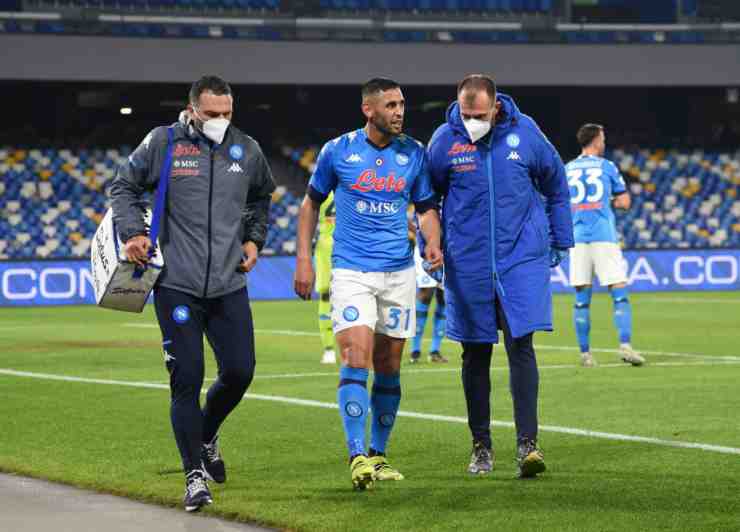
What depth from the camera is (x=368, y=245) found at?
8406 millimetres

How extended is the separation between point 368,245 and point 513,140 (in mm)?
1055

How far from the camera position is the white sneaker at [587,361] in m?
15.9

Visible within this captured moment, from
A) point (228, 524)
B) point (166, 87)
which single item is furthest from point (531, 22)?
point (228, 524)

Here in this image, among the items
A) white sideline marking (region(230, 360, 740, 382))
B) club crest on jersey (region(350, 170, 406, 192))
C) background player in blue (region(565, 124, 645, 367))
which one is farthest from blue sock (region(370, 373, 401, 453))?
background player in blue (region(565, 124, 645, 367))

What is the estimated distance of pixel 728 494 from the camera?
7719mm

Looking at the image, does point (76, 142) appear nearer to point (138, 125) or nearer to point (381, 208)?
point (138, 125)

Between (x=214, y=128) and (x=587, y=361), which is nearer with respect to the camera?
(x=214, y=128)

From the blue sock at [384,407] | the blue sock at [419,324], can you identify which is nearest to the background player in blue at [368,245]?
the blue sock at [384,407]

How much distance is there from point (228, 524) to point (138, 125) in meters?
35.8

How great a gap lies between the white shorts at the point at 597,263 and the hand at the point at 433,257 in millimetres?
7728

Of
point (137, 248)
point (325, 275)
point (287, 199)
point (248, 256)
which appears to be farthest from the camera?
point (287, 199)

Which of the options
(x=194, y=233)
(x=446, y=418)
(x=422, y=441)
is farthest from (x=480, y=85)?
(x=446, y=418)

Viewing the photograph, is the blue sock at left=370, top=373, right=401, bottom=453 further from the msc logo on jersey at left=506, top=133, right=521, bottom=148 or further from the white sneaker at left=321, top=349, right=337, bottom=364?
the white sneaker at left=321, top=349, right=337, bottom=364

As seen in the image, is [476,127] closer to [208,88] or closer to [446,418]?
[208,88]
